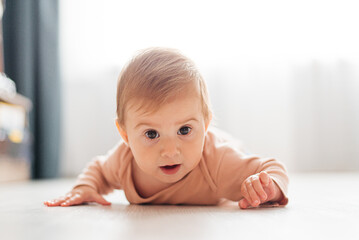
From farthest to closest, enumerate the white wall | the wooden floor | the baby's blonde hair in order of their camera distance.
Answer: the white wall, the baby's blonde hair, the wooden floor

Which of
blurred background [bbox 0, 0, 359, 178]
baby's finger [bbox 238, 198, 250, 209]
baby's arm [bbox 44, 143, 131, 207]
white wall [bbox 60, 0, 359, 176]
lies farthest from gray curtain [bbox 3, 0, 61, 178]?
baby's finger [bbox 238, 198, 250, 209]

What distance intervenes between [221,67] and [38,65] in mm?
1112

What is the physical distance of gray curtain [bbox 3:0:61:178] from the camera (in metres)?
2.35

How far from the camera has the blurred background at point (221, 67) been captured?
88.8 inches

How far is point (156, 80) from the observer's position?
2.37ft

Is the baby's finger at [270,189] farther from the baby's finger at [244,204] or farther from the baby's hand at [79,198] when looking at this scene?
the baby's hand at [79,198]

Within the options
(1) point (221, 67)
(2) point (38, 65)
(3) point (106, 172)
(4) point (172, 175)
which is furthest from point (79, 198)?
(2) point (38, 65)

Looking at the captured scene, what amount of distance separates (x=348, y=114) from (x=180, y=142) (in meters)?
1.80

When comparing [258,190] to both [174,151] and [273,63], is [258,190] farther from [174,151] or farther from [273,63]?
[273,63]

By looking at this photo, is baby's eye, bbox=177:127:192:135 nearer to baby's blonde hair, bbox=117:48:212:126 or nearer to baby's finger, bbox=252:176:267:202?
baby's blonde hair, bbox=117:48:212:126

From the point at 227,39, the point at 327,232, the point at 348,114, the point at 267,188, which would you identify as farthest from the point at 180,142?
the point at 348,114

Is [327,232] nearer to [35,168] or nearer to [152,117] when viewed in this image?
[152,117]

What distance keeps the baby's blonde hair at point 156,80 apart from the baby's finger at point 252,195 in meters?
0.16

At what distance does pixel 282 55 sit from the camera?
2281 mm
